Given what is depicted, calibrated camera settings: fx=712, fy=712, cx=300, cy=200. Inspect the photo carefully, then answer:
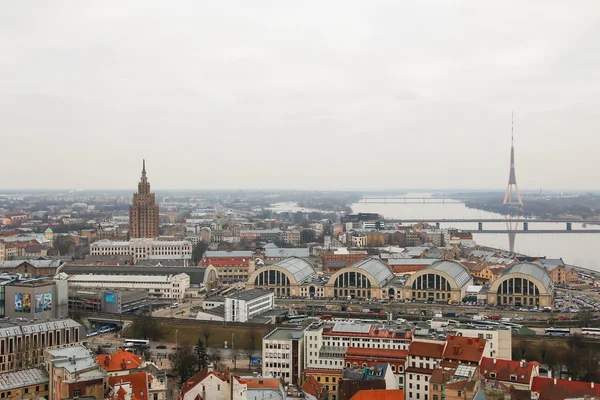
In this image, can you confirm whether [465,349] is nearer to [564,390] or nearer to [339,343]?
[564,390]

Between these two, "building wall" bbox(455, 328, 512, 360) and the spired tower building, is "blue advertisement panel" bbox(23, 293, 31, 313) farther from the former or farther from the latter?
the spired tower building

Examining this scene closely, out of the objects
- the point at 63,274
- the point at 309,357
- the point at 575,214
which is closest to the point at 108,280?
the point at 63,274

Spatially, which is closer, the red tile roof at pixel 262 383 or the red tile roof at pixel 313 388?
the red tile roof at pixel 262 383

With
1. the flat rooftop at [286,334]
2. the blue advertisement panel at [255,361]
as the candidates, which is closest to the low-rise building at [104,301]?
the blue advertisement panel at [255,361]

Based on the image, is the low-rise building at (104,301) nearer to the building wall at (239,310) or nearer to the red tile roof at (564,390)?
the building wall at (239,310)

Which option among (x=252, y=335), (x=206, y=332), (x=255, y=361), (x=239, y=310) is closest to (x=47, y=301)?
(x=206, y=332)
